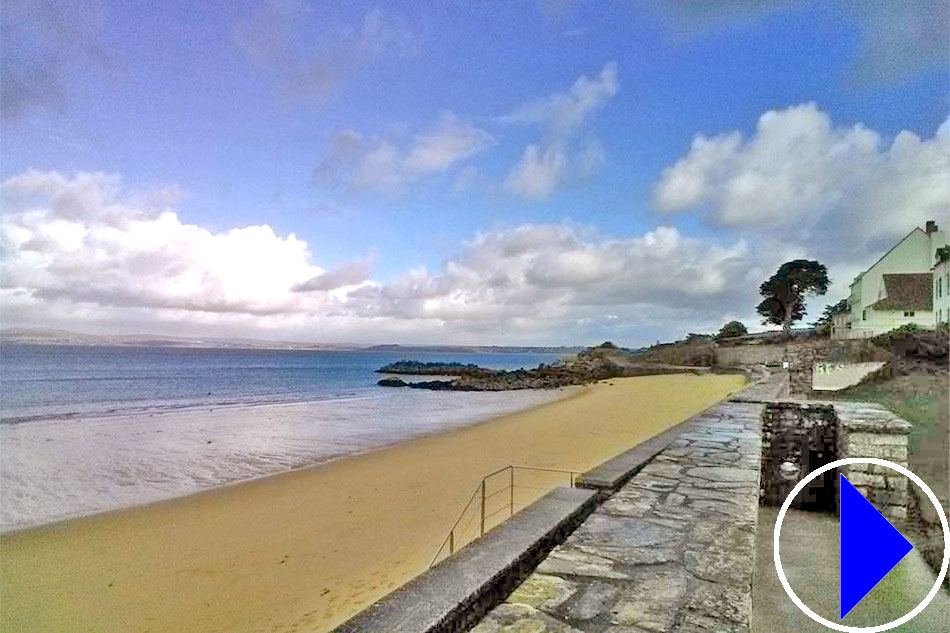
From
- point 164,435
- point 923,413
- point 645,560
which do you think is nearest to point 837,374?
point 923,413

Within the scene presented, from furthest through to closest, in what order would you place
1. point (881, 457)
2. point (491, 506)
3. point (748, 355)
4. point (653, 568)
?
point (748, 355)
point (491, 506)
point (881, 457)
point (653, 568)

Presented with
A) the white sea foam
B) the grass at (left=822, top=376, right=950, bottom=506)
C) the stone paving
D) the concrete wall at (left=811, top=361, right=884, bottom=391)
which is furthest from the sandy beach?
the concrete wall at (left=811, top=361, right=884, bottom=391)

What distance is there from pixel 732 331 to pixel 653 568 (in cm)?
5935

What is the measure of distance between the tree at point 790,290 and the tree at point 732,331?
2375 millimetres

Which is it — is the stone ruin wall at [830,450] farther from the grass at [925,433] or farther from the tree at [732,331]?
the tree at [732,331]

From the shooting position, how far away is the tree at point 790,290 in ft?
161

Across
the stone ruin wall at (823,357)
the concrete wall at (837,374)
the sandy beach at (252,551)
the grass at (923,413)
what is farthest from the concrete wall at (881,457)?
the concrete wall at (837,374)

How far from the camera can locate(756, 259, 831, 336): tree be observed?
49.0 metres

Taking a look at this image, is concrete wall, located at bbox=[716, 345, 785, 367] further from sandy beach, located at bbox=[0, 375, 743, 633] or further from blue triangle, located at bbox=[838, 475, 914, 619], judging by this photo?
blue triangle, located at bbox=[838, 475, 914, 619]

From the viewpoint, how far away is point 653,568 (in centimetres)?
245

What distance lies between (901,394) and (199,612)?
16.4 meters

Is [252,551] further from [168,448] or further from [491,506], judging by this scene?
[168,448]

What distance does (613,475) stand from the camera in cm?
408

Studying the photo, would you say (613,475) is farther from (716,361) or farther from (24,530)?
(716,361)
